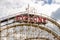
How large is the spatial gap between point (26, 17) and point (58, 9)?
471 mm

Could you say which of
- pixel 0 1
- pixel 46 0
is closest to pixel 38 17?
pixel 46 0

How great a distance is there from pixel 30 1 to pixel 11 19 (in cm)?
37

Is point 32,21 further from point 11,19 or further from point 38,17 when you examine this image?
point 11,19

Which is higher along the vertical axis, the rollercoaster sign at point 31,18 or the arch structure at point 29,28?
the rollercoaster sign at point 31,18

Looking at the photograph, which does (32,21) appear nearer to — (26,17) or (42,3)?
(26,17)

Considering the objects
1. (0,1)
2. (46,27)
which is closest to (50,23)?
(46,27)

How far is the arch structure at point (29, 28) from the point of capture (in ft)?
8.89

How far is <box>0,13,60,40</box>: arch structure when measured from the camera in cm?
271

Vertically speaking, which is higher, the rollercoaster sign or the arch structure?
the rollercoaster sign

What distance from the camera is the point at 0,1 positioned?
2803mm

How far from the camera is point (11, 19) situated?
2.77 metres

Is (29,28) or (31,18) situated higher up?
(31,18)

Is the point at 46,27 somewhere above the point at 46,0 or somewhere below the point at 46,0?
below

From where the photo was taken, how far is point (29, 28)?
2715mm
